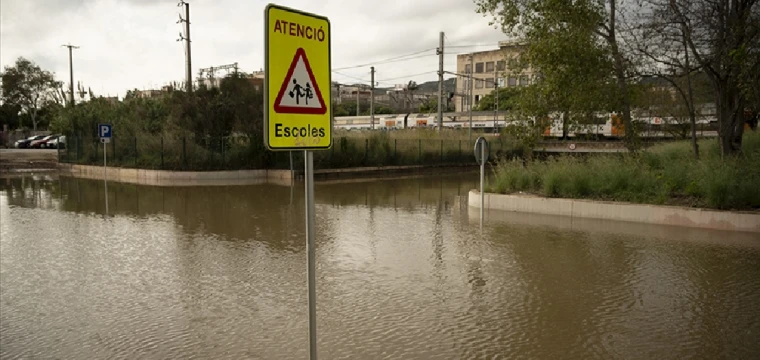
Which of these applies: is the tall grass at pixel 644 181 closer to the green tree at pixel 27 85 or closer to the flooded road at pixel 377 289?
the flooded road at pixel 377 289

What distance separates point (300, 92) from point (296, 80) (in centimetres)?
8

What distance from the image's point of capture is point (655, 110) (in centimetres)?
3909

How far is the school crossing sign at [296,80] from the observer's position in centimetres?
331

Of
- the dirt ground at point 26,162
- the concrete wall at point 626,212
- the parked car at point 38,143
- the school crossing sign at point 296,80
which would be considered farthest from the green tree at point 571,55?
the parked car at point 38,143

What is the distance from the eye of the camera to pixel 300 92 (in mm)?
3508

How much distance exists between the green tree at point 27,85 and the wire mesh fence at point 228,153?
130 ft

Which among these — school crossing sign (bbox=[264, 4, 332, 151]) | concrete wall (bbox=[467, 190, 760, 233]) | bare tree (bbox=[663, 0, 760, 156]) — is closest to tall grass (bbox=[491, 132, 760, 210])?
concrete wall (bbox=[467, 190, 760, 233])

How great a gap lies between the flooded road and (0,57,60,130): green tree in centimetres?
6288

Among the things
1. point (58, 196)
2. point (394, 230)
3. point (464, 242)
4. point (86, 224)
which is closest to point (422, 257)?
point (464, 242)

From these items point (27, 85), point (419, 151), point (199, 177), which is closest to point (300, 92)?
point (199, 177)

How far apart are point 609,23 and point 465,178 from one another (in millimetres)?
13862

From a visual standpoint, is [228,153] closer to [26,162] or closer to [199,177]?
[199,177]

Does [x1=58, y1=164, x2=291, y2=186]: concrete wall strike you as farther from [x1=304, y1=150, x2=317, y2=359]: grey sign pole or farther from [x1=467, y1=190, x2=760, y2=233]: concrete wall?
[x1=304, y1=150, x2=317, y2=359]: grey sign pole

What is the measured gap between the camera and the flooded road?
5809 mm
